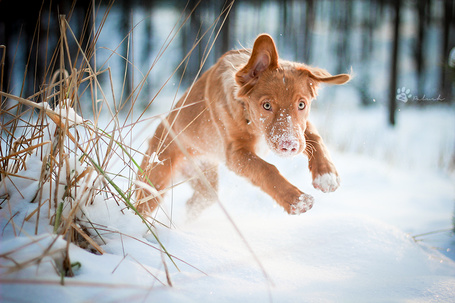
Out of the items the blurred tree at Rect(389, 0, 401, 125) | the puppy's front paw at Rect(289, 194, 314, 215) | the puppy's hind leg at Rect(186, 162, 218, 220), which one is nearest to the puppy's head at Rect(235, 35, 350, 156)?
the puppy's front paw at Rect(289, 194, 314, 215)

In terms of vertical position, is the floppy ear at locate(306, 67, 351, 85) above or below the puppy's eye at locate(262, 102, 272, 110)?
above

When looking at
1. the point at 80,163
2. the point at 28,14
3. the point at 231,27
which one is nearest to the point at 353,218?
the point at 80,163

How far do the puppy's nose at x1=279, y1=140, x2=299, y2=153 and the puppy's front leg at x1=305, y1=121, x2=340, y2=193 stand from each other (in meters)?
0.23

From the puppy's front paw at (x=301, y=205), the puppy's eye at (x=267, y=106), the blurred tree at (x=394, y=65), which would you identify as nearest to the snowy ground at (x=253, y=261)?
the puppy's front paw at (x=301, y=205)

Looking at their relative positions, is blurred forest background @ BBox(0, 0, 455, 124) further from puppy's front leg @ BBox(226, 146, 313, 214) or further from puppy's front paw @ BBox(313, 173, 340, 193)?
puppy's front paw @ BBox(313, 173, 340, 193)

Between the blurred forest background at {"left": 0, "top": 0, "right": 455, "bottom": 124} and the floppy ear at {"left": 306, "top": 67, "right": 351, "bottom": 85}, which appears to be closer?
the floppy ear at {"left": 306, "top": 67, "right": 351, "bottom": 85}

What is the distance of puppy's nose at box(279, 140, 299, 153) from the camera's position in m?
1.87

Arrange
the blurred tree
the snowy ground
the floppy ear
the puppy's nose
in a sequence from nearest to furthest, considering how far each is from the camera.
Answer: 1. the snowy ground
2. the puppy's nose
3. the floppy ear
4. the blurred tree

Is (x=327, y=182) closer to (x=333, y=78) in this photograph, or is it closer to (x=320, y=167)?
(x=320, y=167)

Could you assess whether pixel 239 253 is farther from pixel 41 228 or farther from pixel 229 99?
pixel 229 99

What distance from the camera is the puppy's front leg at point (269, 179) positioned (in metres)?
1.76

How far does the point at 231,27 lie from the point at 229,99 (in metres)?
7.12

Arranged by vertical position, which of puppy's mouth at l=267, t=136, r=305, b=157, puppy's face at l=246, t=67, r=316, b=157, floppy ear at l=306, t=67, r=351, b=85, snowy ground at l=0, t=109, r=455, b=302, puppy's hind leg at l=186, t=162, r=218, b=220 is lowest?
puppy's hind leg at l=186, t=162, r=218, b=220

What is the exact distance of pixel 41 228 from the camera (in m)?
1.16
